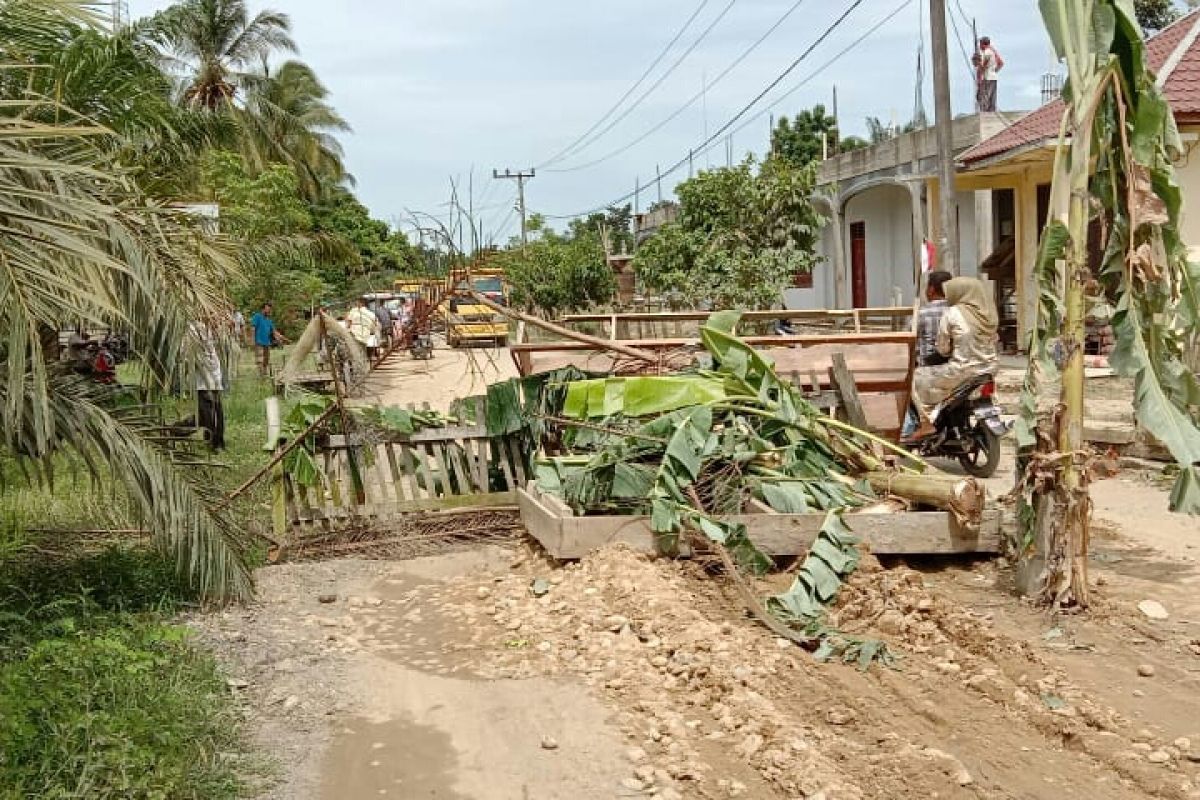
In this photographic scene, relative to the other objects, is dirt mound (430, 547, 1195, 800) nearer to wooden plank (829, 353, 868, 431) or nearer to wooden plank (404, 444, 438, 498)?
wooden plank (404, 444, 438, 498)

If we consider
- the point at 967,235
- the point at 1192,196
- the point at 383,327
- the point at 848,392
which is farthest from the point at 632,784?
the point at 967,235

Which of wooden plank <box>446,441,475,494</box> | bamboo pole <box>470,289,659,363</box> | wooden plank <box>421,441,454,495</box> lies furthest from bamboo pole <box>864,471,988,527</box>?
wooden plank <box>421,441,454,495</box>

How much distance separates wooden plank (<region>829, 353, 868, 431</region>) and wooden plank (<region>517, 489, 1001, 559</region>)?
1.77m

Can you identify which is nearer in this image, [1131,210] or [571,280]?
[1131,210]

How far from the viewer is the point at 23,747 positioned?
3.98 meters

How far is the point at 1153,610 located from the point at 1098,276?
1766 millimetres

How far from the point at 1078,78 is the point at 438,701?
14.6 ft

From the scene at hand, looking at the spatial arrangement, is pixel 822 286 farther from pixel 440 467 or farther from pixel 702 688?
pixel 702 688

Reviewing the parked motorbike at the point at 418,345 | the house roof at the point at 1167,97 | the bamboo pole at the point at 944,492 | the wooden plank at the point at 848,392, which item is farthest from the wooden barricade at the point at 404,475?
the house roof at the point at 1167,97

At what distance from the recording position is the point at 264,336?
69.7ft

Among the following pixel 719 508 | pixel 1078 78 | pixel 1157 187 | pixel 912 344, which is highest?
pixel 1078 78

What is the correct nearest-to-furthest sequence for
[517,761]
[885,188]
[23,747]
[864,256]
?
[23,747]
[517,761]
[885,188]
[864,256]

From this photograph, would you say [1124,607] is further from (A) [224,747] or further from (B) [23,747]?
(B) [23,747]

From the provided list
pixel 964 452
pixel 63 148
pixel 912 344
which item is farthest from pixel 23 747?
pixel 964 452
